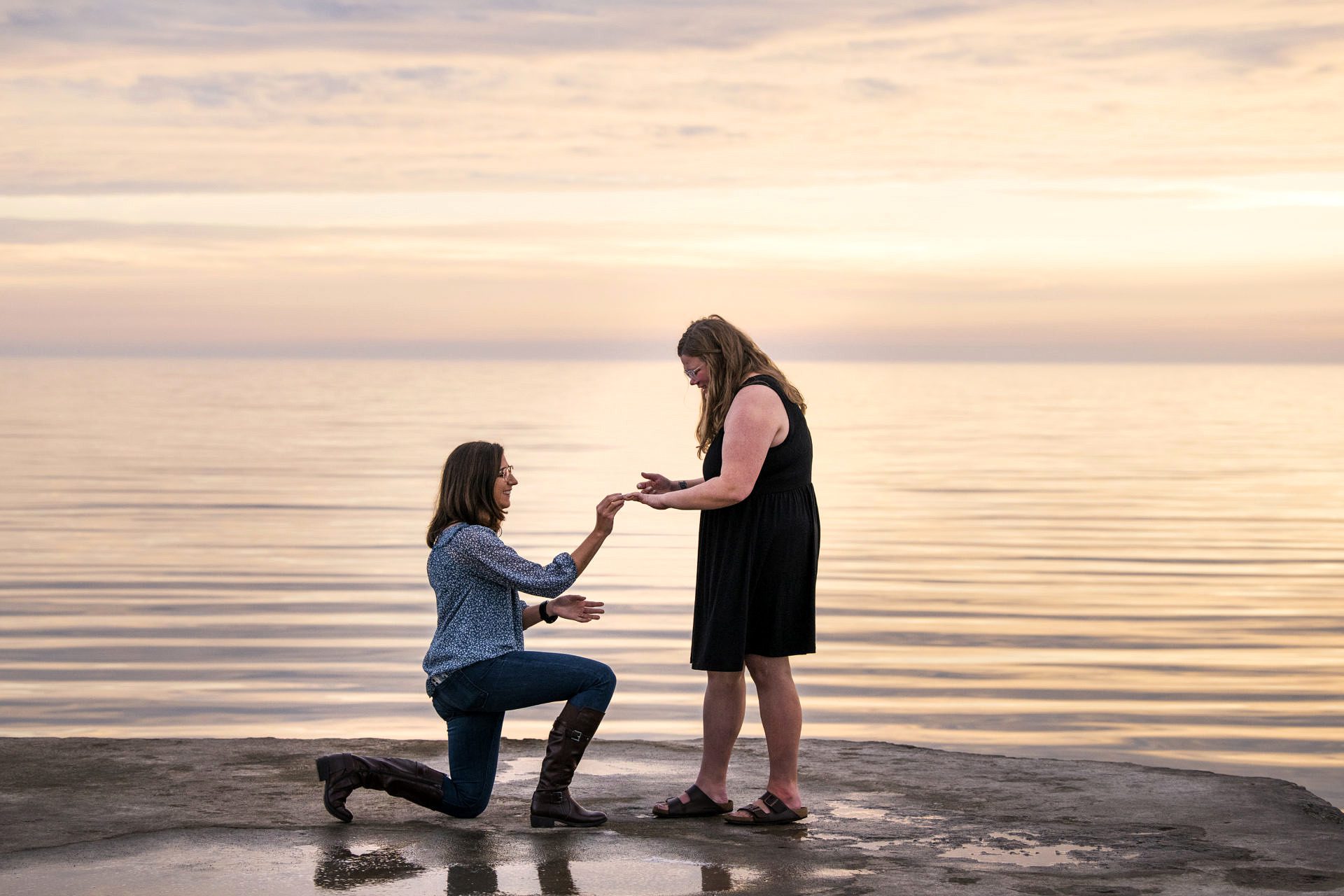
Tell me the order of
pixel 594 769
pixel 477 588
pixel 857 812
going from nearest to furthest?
pixel 477 588 → pixel 857 812 → pixel 594 769

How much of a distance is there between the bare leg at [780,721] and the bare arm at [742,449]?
64 cm

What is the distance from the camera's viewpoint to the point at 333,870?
4719 mm

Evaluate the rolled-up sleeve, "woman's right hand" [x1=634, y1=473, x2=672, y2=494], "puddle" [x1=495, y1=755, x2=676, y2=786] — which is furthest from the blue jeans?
"puddle" [x1=495, y1=755, x2=676, y2=786]

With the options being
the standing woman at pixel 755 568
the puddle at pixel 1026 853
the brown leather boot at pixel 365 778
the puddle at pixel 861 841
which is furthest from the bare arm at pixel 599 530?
the puddle at pixel 1026 853

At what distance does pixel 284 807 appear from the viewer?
5.64 m

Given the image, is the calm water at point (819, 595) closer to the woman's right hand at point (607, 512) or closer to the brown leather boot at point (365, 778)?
the brown leather boot at point (365, 778)

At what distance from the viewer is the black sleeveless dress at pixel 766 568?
5.50 metres

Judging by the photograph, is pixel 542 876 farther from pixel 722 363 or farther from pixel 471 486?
pixel 722 363

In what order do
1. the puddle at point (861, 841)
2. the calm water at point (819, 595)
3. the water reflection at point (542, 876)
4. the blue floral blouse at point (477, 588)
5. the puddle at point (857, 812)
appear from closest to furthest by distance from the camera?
1. the water reflection at point (542, 876)
2. the puddle at point (861, 841)
3. the blue floral blouse at point (477, 588)
4. the puddle at point (857, 812)
5. the calm water at point (819, 595)

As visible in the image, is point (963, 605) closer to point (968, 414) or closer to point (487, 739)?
point (487, 739)

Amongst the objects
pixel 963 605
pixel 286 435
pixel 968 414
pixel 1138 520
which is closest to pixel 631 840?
pixel 963 605

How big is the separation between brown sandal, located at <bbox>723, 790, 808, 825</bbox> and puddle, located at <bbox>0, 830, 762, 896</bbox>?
0.64 metres

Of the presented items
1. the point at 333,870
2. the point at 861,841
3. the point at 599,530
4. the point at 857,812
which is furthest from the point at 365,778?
the point at 857,812

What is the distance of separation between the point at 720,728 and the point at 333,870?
156 centimetres
